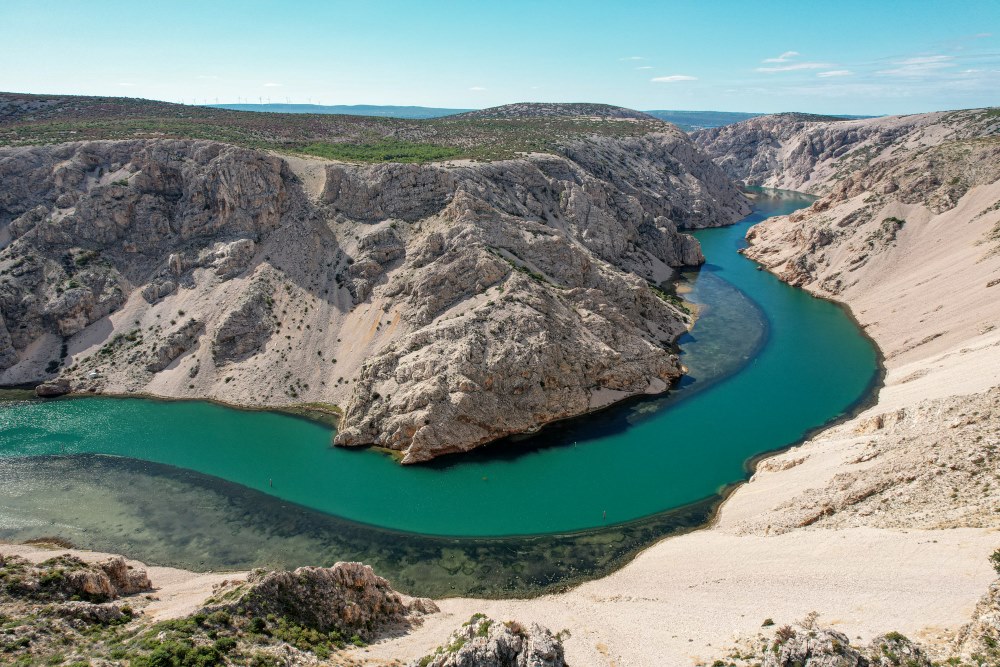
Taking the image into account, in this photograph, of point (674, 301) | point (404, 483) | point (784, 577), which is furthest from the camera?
point (674, 301)

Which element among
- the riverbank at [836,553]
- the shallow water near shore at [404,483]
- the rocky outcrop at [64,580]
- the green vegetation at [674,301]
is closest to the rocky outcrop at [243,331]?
the shallow water near shore at [404,483]

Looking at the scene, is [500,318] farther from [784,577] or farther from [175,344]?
[175,344]

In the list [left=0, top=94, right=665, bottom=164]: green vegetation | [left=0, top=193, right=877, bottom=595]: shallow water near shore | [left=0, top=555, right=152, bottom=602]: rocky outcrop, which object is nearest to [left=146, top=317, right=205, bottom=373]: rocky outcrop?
[left=0, top=193, right=877, bottom=595]: shallow water near shore

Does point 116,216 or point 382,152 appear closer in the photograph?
point 116,216

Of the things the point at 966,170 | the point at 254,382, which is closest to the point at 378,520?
the point at 254,382

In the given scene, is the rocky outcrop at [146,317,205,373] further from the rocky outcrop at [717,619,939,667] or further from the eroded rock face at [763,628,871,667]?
the eroded rock face at [763,628,871,667]

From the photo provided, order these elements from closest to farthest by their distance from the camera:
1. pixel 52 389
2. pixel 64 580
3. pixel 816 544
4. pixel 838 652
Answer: pixel 838 652, pixel 64 580, pixel 816 544, pixel 52 389

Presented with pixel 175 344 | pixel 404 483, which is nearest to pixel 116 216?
pixel 175 344

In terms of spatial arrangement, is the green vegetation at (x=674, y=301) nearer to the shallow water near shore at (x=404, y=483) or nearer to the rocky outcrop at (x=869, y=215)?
the shallow water near shore at (x=404, y=483)
